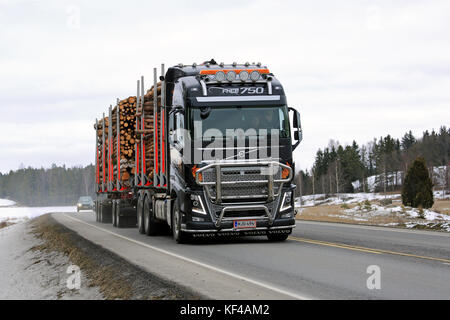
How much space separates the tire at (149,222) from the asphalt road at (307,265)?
254cm

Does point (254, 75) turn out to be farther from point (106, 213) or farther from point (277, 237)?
point (106, 213)

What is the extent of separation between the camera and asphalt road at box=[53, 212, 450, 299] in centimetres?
778

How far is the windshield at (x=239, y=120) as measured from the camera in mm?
14094

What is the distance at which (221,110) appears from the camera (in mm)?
14258

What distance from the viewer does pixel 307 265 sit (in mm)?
10406

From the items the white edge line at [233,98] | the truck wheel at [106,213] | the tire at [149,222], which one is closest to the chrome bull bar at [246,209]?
the white edge line at [233,98]

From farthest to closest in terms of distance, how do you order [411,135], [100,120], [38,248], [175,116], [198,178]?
[411,135] < [100,120] < [38,248] < [175,116] < [198,178]

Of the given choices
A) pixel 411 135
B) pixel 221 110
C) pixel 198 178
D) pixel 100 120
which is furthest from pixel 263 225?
pixel 411 135

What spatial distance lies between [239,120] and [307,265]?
15.8 feet

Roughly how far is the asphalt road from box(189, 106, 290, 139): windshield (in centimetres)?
275

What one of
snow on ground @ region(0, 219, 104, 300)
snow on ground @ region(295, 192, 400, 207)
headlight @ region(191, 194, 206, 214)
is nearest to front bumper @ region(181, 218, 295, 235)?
headlight @ region(191, 194, 206, 214)

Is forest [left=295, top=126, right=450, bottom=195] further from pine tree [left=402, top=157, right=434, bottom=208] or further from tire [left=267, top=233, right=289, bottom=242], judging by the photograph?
tire [left=267, top=233, right=289, bottom=242]
